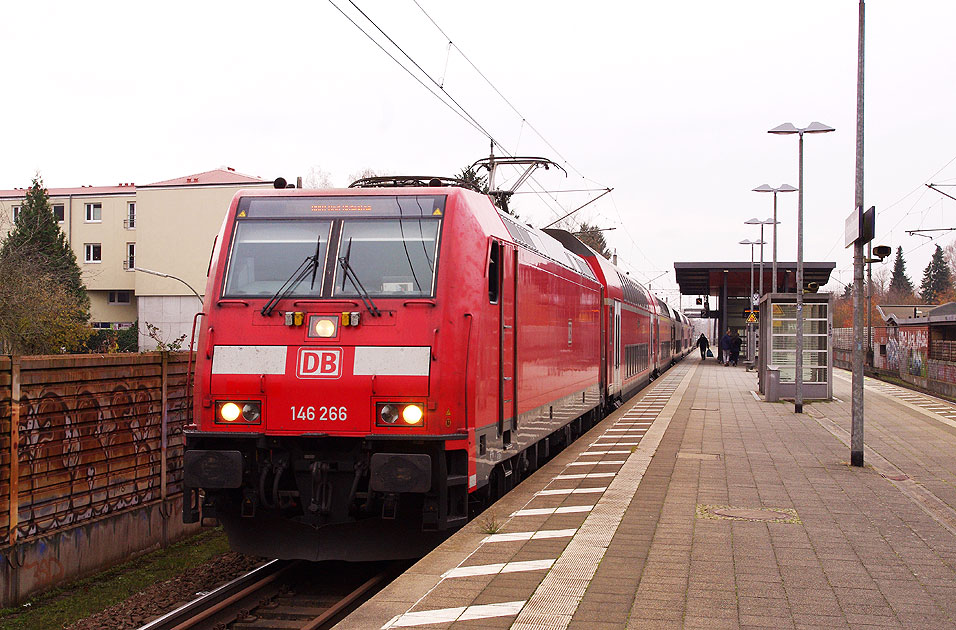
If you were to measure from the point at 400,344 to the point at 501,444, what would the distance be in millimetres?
2125

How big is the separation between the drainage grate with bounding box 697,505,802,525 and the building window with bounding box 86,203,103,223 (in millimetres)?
59095

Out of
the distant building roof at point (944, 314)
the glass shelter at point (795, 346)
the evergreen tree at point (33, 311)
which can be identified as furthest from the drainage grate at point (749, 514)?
the evergreen tree at point (33, 311)

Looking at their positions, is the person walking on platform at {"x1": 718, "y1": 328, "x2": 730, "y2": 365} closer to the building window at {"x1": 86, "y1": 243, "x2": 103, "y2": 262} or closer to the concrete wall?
the building window at {"x1": 86, "y1": 243, "x2": 103, "y2": 262}

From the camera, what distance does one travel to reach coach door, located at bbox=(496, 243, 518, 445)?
31.2ft

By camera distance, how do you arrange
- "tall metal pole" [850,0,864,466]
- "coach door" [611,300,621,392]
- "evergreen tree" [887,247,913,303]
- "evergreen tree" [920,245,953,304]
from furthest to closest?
"evergreen tree" [887,247,913,303] → "evergreen tree" [920,245,953,304] → "coach door" [611,300,621,392] → "tall metal pole" [850,0,864,466]

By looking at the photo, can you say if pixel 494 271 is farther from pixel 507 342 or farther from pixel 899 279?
pixel 899 279

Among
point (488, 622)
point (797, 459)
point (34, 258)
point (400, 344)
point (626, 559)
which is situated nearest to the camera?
point (488, 622)

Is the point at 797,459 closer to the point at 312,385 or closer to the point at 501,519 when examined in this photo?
the point at 501,519

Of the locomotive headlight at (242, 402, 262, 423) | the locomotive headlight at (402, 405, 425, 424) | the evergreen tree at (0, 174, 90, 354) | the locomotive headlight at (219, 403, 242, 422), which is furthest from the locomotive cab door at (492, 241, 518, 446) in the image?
the evergreen tree at (0, 174, 90, 354)

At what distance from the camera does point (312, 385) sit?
8.09 metres

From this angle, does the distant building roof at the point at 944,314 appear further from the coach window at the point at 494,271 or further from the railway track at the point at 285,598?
the railway track at the point at 285,598

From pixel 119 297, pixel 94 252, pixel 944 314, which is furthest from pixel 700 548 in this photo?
pixel 94 252

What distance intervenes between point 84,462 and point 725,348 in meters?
49.5

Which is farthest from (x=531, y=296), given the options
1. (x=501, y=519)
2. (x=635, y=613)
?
(x=635, y=613)
